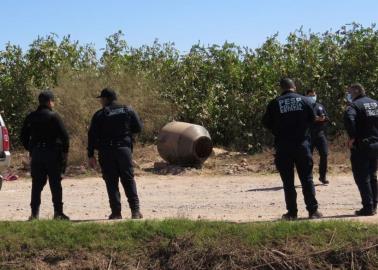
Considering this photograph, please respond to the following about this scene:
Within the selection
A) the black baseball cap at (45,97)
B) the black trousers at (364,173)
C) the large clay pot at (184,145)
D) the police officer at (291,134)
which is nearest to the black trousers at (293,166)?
the police officer at (291,134)

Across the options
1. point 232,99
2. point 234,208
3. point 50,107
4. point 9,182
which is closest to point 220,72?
point 232,99

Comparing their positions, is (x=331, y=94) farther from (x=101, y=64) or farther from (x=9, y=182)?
(x=9, y=182)

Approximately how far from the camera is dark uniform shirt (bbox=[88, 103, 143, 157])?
411 inches

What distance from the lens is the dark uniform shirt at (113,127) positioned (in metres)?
10.4

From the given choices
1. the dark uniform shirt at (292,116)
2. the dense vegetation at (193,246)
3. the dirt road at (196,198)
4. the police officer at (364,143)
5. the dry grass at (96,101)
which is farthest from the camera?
the dry grass at (96,101)

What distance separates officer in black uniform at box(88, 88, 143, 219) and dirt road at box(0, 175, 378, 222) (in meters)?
0.66

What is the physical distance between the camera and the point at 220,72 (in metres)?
23.3

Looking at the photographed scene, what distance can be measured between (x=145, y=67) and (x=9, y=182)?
25.0ft

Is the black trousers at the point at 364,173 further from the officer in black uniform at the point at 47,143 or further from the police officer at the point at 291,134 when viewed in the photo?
the officer in black uniform at the point at 47,143

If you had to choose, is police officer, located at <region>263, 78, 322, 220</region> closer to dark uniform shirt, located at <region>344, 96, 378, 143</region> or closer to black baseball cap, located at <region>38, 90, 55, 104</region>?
dark uniform shirt, located at <region>344, 96, 378, 143</region>

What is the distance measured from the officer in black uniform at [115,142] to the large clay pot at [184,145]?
771 cm

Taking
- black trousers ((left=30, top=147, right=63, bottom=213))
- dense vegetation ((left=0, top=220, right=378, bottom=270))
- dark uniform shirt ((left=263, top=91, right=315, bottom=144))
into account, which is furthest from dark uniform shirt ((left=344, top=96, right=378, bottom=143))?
black trousers ((left=30, top=147, right=63, bottom=213))

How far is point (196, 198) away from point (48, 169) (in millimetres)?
4142

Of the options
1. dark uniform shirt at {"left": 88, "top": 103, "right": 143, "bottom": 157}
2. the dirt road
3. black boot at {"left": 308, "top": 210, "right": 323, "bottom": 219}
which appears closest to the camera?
black boot at {"left": 308, "top": 210, "right": 323, "bottom": 219}
